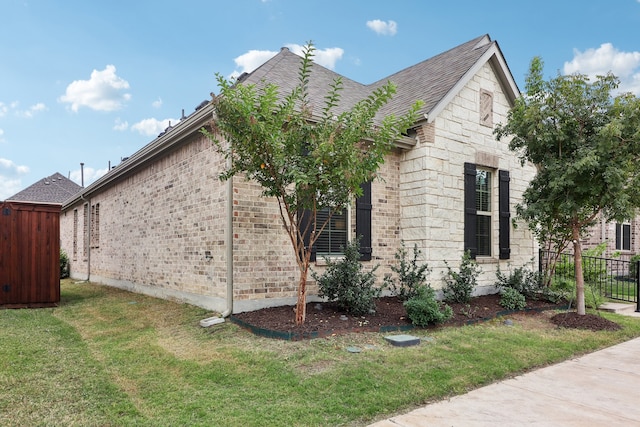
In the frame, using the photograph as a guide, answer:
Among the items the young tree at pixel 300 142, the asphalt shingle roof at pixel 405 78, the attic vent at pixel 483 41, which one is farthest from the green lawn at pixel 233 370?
the attic vent at pixel 483 41

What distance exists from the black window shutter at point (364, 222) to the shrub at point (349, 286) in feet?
3.91

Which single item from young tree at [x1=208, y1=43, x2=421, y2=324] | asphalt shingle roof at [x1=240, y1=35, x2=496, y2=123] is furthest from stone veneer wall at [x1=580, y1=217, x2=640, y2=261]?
young tree at [x1=208, y1=43, x2=421, y2=324]

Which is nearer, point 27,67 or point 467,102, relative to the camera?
point 467,102

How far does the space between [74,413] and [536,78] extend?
26.2ft

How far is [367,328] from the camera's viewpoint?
19.4 ft

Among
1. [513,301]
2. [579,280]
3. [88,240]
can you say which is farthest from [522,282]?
[88,240]

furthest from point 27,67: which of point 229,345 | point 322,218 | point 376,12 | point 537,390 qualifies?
point 537,390

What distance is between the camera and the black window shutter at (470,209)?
346 inches

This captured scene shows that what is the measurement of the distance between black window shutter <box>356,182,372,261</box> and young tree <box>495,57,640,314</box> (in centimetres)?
287

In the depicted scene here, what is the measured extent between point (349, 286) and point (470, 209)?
12.5 feet

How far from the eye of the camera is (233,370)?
169 inches

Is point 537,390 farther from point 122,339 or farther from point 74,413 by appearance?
point 122,339

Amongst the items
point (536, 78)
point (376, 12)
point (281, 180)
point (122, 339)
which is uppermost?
point (376, 12)

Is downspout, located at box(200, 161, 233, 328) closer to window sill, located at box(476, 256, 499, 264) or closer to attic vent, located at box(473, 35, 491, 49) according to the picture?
window sill, located at box(476, 256, 499, 264)
